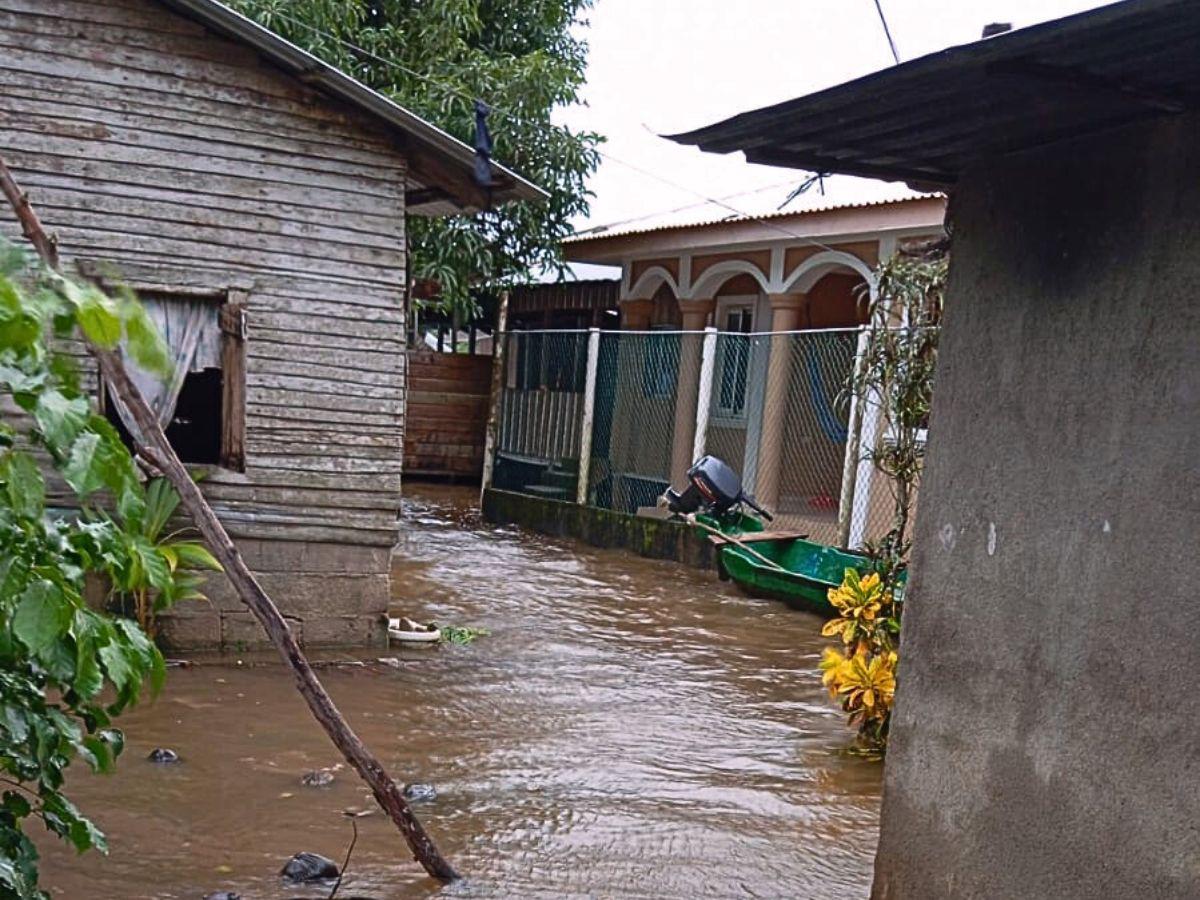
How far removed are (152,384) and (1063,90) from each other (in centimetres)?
674

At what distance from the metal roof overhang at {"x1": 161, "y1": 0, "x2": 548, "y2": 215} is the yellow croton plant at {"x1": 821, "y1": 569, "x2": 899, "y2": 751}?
11.7ft

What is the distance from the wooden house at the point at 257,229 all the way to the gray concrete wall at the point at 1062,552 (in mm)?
5452

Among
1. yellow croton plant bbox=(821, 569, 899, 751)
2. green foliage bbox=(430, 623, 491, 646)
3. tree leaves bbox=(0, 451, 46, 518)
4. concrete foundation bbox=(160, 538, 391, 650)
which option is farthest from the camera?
green foliage bbox=(430, 623, 491, 646)

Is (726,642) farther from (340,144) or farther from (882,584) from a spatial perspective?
(340,144)

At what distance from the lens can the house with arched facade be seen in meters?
14.1

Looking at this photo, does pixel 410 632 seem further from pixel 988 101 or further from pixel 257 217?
pixel 988 101

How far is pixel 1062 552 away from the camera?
372 centimetres

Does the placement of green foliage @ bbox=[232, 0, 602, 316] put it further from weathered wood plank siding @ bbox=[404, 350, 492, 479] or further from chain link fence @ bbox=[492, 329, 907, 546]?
weathered wood plank siding @ bbox=[404, 350, 492, 479]

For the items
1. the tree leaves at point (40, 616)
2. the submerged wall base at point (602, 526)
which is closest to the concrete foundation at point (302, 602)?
the submerged wall base at point (602, 526)

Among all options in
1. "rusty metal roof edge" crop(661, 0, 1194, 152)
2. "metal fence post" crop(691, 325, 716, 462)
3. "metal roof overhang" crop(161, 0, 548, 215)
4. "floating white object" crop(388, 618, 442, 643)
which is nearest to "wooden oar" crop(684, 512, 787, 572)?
"metal fence post" crop(691, 325, 716, 462)

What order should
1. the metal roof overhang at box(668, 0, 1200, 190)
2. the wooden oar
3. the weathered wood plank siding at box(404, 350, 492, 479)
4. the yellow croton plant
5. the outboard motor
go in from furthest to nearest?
the weathered wood plank siding at box(404, 350, 492, 479)
the outboard motor
the wooden oar
the yellow croton plant
the metal roof overhang at box(668, 0, 1200, 190)

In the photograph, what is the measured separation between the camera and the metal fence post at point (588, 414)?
17375 millimetres

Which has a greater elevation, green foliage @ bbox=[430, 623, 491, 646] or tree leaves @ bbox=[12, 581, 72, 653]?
tree leaves @ bbox=[12, 581, 72, 653]

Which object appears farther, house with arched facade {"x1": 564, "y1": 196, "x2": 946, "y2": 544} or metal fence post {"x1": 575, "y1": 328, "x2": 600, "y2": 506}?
metal fence post {"x1": 575, "y1": 328, "x2": 600, "y2": 506}
